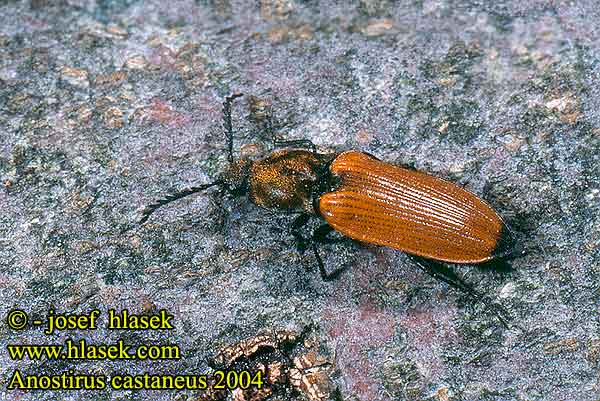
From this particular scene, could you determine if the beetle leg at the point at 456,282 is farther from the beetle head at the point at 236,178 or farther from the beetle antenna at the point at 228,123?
the beetle antenna at the point at 228,123

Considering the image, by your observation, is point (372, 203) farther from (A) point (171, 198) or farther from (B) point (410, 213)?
(A) point (171, 198)

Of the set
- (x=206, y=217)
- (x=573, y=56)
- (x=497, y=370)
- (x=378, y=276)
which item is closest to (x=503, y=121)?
(x=573, y=56)

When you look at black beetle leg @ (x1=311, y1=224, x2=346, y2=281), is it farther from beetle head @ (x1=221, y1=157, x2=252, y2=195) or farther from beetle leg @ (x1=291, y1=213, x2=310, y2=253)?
beetle head @ (x1=221, y1=157, x2=252, y2=195)

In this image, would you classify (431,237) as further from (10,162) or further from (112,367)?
(10,162)

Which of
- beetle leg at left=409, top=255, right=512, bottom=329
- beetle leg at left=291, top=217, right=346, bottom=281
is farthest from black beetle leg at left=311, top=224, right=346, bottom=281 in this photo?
beetle leg at left=409, top=255, right=512, bottom=329

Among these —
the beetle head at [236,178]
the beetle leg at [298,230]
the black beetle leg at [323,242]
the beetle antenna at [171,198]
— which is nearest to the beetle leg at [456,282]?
the black beetle leg at [323,242]

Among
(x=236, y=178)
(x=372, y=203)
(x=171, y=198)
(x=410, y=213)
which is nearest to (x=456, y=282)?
(x=410, y=213)
